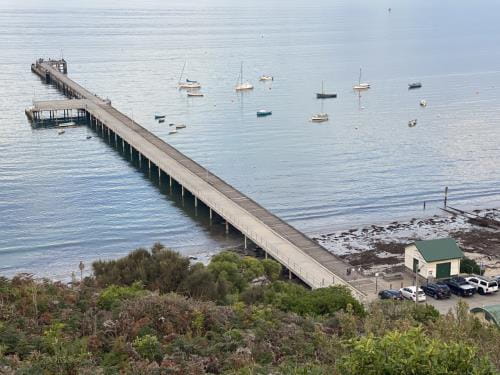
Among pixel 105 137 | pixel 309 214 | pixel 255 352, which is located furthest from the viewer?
pixel 105 137

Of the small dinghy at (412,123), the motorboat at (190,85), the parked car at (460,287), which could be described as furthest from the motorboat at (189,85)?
the parked car at (460,287)

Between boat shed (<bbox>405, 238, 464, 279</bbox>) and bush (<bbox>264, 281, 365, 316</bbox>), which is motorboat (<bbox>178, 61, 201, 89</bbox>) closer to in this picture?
boat shed (<bbox>405, 238, 464, 279</bbox>)

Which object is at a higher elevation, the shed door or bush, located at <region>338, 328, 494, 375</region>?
bush, located at <region>338, 328, 494, 375</region>

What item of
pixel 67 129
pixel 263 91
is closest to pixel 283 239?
pixel 67 129

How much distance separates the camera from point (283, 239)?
132ft

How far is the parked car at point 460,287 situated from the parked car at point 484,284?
12.7 inches

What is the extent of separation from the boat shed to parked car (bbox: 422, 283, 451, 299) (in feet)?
6.89

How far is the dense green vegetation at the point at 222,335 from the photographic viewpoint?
1413cm

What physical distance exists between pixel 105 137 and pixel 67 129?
6.34 m

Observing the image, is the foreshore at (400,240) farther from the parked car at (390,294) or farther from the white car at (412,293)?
the parked car at (390,294)

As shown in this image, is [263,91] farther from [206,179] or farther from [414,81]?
[206,179]

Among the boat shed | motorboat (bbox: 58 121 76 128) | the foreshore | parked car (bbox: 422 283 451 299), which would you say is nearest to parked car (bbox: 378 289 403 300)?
parked car (bbox: 422 283 451 299)

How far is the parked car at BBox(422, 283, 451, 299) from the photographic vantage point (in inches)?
1315

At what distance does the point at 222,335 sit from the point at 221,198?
27665 mm
